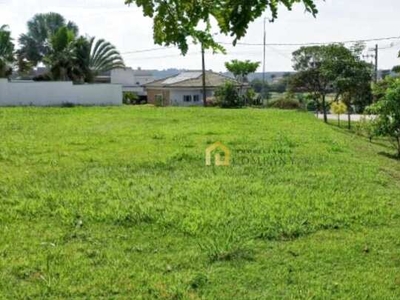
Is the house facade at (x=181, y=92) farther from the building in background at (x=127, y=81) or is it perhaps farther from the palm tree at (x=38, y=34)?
the palm tree at (x=38, y=34)

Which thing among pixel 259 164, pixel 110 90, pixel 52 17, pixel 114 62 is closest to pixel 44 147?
pixel 259 164

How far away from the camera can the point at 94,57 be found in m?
29.5

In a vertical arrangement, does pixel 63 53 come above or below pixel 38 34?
below

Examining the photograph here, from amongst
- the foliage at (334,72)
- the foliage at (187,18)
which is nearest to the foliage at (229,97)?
the foliage at (334,72)

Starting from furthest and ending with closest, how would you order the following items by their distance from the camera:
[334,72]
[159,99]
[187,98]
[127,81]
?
[127,81] < [187,98] < [159,99] < [334,72]

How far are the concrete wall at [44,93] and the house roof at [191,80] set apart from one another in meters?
10.8

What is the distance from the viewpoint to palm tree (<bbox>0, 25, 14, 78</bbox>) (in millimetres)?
25142

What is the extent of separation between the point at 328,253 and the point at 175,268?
4.18 ft

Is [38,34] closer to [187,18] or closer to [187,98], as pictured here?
[187,98]

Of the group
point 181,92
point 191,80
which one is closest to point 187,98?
point 181,92

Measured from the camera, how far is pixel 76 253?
3.71 m

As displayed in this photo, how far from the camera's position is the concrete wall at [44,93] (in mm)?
22516

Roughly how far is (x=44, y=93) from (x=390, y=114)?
17262mm

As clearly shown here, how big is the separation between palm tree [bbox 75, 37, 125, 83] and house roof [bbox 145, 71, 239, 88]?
3551 millimetres
